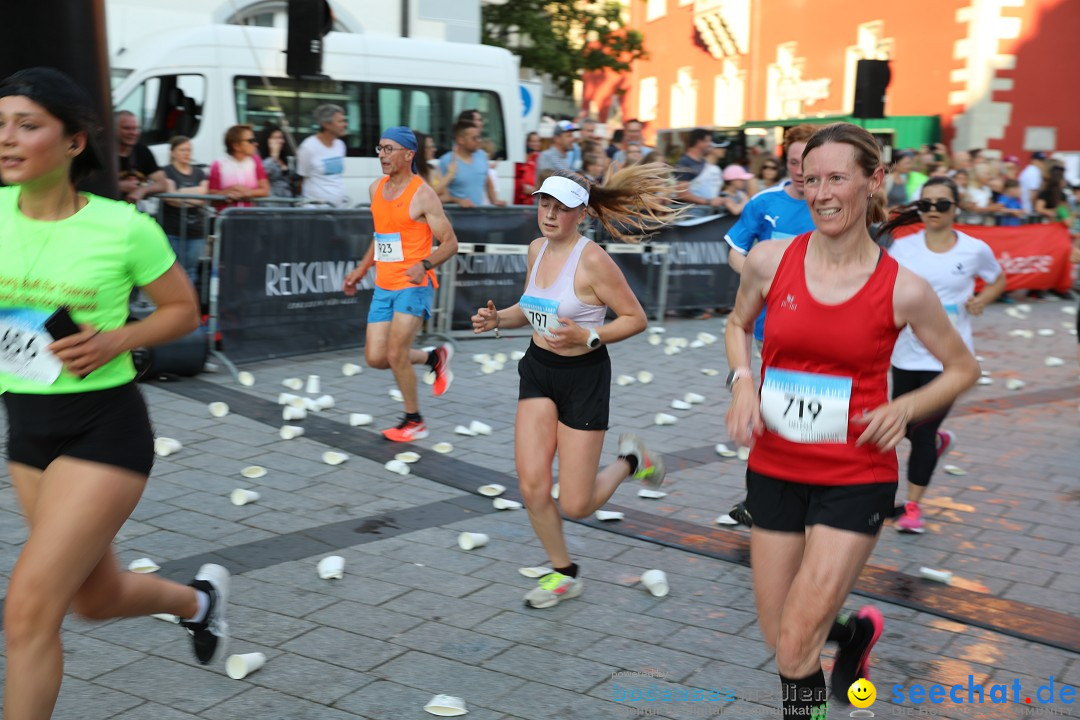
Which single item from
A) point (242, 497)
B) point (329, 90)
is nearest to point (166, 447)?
point (242, 497)

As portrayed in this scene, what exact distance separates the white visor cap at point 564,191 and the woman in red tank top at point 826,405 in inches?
59.7

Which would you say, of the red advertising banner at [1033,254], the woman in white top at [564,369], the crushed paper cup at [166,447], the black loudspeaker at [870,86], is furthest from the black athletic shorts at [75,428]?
the red advertising banner at [1033,254]

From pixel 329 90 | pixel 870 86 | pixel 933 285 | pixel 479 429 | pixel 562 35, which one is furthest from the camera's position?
pixel 562 35

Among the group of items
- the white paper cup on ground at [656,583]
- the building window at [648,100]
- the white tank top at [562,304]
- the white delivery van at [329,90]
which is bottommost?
the white paper cup on ground at [656,583]

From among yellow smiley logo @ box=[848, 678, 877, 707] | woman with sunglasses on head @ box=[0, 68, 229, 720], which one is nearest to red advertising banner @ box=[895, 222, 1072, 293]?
yellow smiley logo @ box=[848, 678, 877, 707]

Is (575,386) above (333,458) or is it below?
above

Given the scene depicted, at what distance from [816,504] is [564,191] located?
1957 mm

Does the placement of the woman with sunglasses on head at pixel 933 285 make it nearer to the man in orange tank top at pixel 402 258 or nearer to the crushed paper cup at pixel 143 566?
the man in orange tank top at pixel 402 258

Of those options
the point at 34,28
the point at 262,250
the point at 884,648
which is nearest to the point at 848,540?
the point at 884,648

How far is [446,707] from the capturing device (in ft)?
12.2

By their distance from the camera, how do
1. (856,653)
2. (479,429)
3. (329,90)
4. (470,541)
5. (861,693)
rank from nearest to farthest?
(856,653) → (861,693) → (470,541) → (479,429) → (329,90)

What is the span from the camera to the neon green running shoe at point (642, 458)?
538 centimetres

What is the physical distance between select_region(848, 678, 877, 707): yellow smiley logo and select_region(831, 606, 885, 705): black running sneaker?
0.05 m

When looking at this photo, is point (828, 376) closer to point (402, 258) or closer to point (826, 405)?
point (826, 405)
